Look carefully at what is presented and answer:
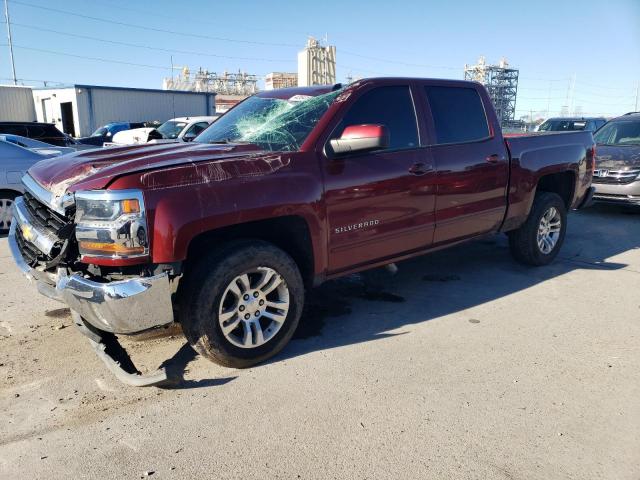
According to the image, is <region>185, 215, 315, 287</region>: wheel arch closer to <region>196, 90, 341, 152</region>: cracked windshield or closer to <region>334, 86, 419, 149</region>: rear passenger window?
<region>196, 90, 341, 152</region>: cracked windshield

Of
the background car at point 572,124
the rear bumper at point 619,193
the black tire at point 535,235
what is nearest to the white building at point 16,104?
the background car at point 572,124

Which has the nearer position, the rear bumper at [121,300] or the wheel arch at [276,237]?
the rear bumper at [121,300]

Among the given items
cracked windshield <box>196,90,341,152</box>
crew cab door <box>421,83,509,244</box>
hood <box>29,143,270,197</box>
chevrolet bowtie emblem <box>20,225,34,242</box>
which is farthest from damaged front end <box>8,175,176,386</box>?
crew cab door <box>421,83,509,244</box>

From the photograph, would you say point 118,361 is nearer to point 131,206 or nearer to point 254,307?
point 254,307

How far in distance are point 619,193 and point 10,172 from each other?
9848 millimetres

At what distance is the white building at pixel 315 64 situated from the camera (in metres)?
42.7

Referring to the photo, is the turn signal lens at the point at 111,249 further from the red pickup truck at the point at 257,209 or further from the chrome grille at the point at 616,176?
the chrome grille at the point at 616,176

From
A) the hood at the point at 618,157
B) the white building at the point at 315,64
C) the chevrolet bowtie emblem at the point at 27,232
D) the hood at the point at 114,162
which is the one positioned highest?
the white building at the point at 315,64

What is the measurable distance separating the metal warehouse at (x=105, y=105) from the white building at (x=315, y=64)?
40.7ft

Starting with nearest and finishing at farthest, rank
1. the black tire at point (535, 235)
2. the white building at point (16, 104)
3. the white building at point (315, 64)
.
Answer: the black tire at point (535, 235) → the white building at point (16, 104) → the white building at point (315, 64)

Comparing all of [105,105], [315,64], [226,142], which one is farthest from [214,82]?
[226,142]

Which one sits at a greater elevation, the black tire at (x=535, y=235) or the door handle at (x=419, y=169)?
the door handle at (x=419, y=169)

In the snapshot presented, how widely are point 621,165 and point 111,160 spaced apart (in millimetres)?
8622

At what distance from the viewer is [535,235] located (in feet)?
18.3
